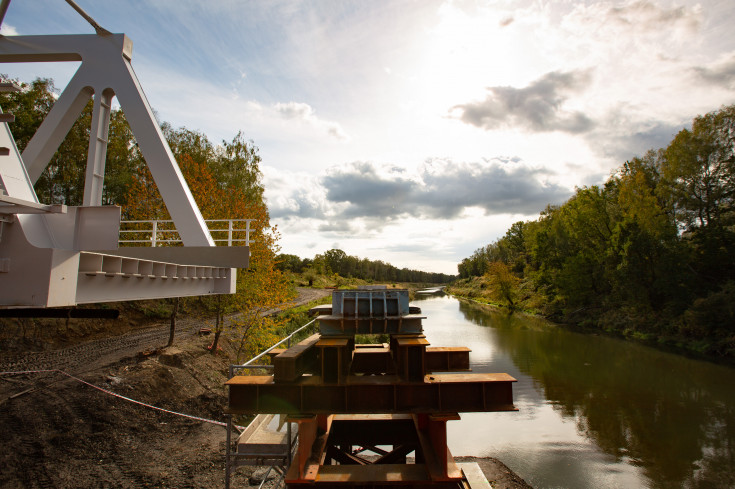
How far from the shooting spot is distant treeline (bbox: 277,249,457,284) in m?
79.9

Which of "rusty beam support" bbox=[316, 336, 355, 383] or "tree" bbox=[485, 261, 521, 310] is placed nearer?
"rusty beam support" bbox=[316, 336, 355, 383]

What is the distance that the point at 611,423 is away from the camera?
40.5ft

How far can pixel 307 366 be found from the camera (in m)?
6.19

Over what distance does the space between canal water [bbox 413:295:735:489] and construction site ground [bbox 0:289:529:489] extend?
1633 mm

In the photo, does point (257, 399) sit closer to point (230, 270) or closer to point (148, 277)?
point (148, 277)

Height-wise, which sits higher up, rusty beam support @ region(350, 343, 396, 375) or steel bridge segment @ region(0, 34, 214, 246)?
steel bridge segment @ region(0, 34, 214, 246)

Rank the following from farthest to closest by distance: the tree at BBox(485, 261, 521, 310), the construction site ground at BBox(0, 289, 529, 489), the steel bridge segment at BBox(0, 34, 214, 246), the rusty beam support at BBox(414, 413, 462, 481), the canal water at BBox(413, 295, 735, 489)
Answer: the tree at BBox(485, 261, 521, 310) → the steel bridge segment at BBox(0, 34, 214, 246) → the canal water at BBox(413, 295, 735, 489) → the construction site ground at BBox(0, 289, 529, 489) → the rusty beam support at BBox(414, 413, 462, 481)

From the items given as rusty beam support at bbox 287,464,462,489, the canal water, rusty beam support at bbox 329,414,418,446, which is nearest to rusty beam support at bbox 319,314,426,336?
rusty beam support at bbox 287,464,462,489

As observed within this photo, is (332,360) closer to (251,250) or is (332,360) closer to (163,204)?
(251,250)

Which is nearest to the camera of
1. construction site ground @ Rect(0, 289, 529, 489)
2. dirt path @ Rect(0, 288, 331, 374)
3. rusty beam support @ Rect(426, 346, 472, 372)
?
rusty beam support @ Rect(426, 346, 472, 372)

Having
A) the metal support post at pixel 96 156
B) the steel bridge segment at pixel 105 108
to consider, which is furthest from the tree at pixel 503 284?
the metal support post at pixel 96 156

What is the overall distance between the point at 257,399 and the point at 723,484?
36.3 feet

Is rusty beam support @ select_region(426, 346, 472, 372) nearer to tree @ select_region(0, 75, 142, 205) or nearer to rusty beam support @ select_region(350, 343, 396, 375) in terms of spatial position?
rusty beam support @ select_region(350, 343, 396, 375)

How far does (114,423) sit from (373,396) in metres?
8.00
